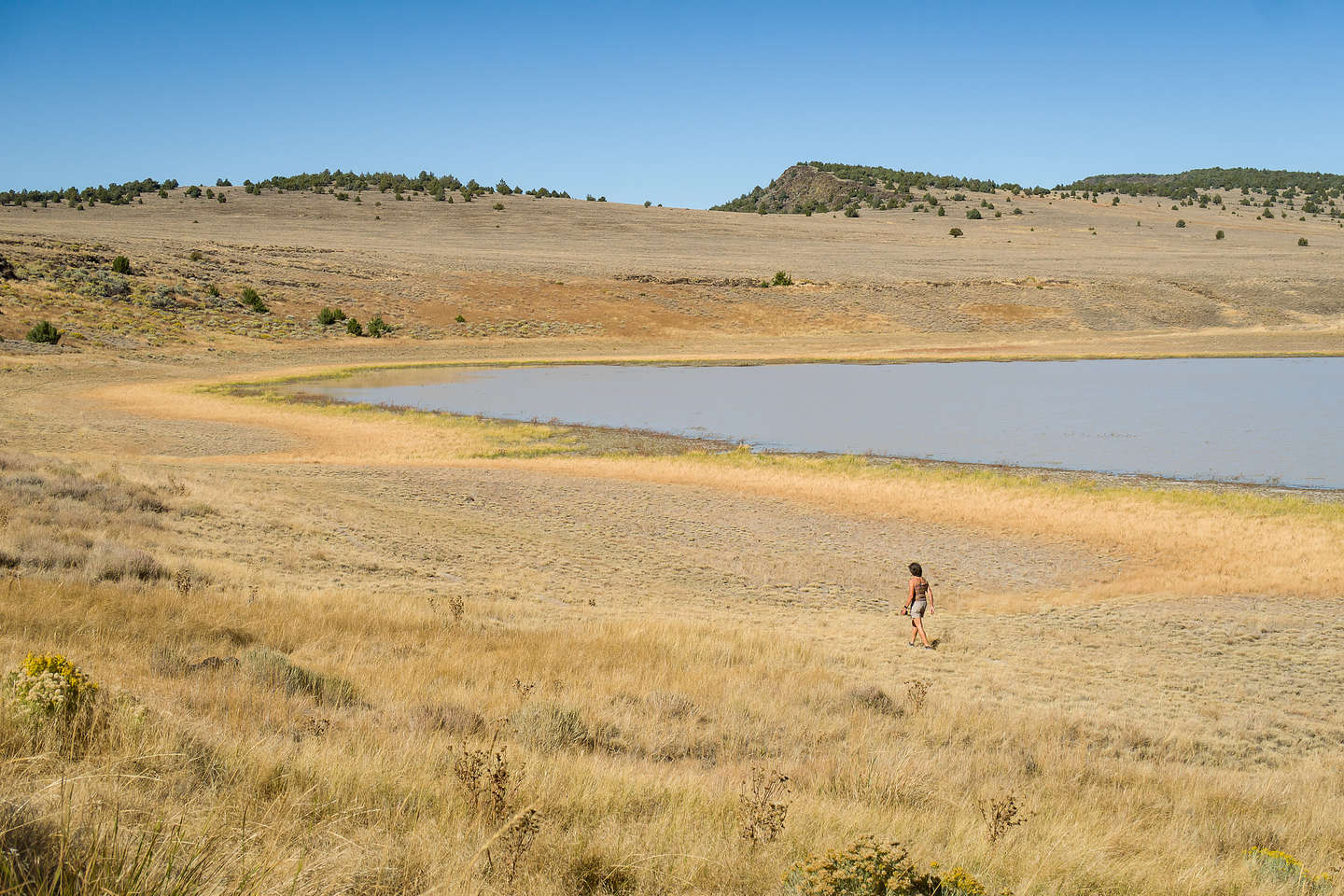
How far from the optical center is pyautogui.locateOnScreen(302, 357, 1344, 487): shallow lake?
29938 mm

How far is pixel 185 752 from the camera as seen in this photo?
4.62m

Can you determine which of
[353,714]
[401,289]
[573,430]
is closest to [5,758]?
[353,714]

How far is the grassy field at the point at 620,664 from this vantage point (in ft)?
14.0

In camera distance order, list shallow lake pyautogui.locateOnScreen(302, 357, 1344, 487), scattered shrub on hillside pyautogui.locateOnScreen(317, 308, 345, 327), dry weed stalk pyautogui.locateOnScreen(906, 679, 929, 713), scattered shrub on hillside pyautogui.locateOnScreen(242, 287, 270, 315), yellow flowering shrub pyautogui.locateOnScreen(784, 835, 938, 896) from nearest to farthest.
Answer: yellow flowering shrub pyautogui.locateOnScreen(784, 835, 938, 896), dry weed stalk pyautogui.locateOnScreen(906, 679, 929, 713), shallow lake pyautogui.locateOnScreen(302, 357, 1344, 487), scattered shrub on hillside pyautogui.locateOnScreen(317, 308, 345, 327), scattered shrub on hillside pyautogui.locateOnScreen(242, 287, 270, 315)

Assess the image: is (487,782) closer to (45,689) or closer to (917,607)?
(45,689)

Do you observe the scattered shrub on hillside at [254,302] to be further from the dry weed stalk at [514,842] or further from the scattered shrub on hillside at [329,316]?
the dry weed stalk at [514,842]

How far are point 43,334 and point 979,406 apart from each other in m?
49.0

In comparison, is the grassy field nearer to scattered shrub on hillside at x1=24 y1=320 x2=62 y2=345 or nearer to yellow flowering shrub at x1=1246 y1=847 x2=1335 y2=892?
yellow flowering shrub at x1=1246 y1=847 x2=1335 y2=892

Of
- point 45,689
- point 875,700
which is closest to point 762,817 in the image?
point 45,689

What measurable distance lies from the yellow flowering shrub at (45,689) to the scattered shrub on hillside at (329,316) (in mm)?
64022

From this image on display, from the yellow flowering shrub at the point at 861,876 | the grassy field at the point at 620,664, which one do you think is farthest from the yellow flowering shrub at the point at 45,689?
the yellow flowering shrub at the point at 861,876

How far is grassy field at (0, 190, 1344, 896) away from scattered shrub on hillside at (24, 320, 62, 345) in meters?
11.1

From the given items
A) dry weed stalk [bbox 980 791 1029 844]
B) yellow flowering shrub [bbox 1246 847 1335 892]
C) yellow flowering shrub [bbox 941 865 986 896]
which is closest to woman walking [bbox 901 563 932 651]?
dry weed stalk [bbox 980 791 1029 844]

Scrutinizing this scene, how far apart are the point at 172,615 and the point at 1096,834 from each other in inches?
323
